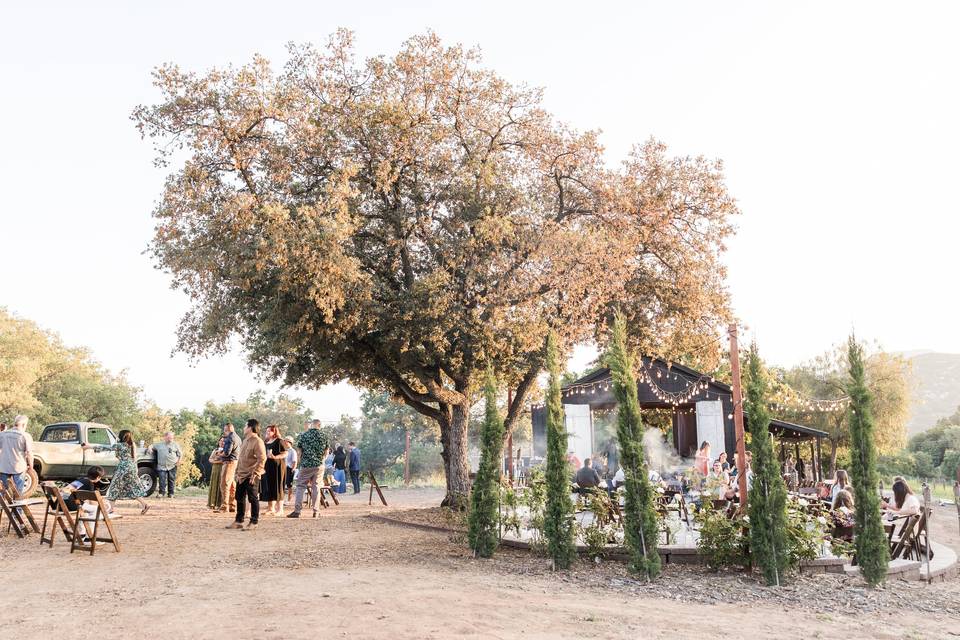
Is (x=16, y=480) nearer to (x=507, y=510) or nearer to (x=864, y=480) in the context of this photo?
(x=507, y=510)

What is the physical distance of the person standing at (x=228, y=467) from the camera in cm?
1568

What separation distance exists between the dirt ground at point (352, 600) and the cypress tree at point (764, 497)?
32.2 inches

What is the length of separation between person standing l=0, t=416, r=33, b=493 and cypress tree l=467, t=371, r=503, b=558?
7.35 metres

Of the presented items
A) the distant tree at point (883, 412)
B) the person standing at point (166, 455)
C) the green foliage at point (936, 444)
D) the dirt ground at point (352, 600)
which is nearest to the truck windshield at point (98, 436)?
the person standing at point (166, 455)

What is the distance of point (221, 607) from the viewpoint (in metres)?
7.21

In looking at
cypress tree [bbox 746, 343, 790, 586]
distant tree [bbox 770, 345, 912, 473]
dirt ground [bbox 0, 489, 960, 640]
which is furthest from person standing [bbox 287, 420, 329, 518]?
distant tree [bbox 770, 345, 912, 473]

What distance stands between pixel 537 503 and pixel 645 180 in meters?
7.68

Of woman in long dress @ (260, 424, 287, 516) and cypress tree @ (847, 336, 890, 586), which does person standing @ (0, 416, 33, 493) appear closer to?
woman in long dress @ (260, 424, 287, 516)

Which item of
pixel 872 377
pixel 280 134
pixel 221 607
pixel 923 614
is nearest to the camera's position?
pixel 221 607

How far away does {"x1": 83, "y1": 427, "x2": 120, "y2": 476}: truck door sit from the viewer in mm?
19594

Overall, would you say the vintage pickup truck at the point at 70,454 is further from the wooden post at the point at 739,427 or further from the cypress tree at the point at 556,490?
the wooden post at the point at 739,427

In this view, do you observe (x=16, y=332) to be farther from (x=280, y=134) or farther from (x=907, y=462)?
(x=907, y=462)

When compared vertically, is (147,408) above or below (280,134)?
below

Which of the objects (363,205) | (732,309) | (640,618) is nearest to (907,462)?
(732,309)
